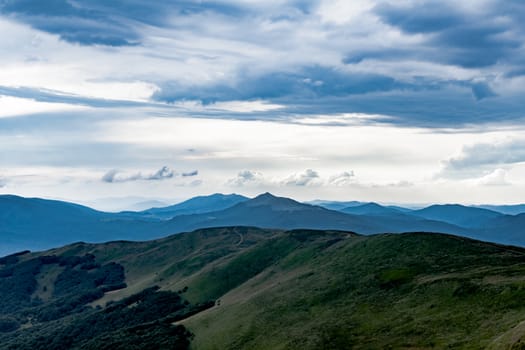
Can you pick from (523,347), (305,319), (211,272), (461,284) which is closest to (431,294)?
(461,284)

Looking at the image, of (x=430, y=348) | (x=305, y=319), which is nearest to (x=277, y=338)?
(x=305, y=319)

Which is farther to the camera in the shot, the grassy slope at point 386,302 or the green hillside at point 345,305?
the green hillside at point 345,305

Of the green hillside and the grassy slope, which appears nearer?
the grassy slope

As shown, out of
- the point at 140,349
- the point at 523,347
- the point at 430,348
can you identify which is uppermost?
the point at 523,347

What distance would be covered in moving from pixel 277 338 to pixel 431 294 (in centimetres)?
2725

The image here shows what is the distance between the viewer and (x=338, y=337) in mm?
76750

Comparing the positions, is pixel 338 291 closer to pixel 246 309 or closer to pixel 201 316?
pixel 246 309

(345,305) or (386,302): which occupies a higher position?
(386,302)

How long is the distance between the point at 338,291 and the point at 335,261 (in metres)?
30.7

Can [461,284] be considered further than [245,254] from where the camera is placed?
No

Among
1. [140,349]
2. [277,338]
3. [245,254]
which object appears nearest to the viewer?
[277,338]

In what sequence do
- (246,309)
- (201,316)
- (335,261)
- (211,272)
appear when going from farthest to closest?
(211,272)
(335,261)
(201,316)
(246,309)

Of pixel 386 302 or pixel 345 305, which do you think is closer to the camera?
pixel 386 302

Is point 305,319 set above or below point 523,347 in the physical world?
below
